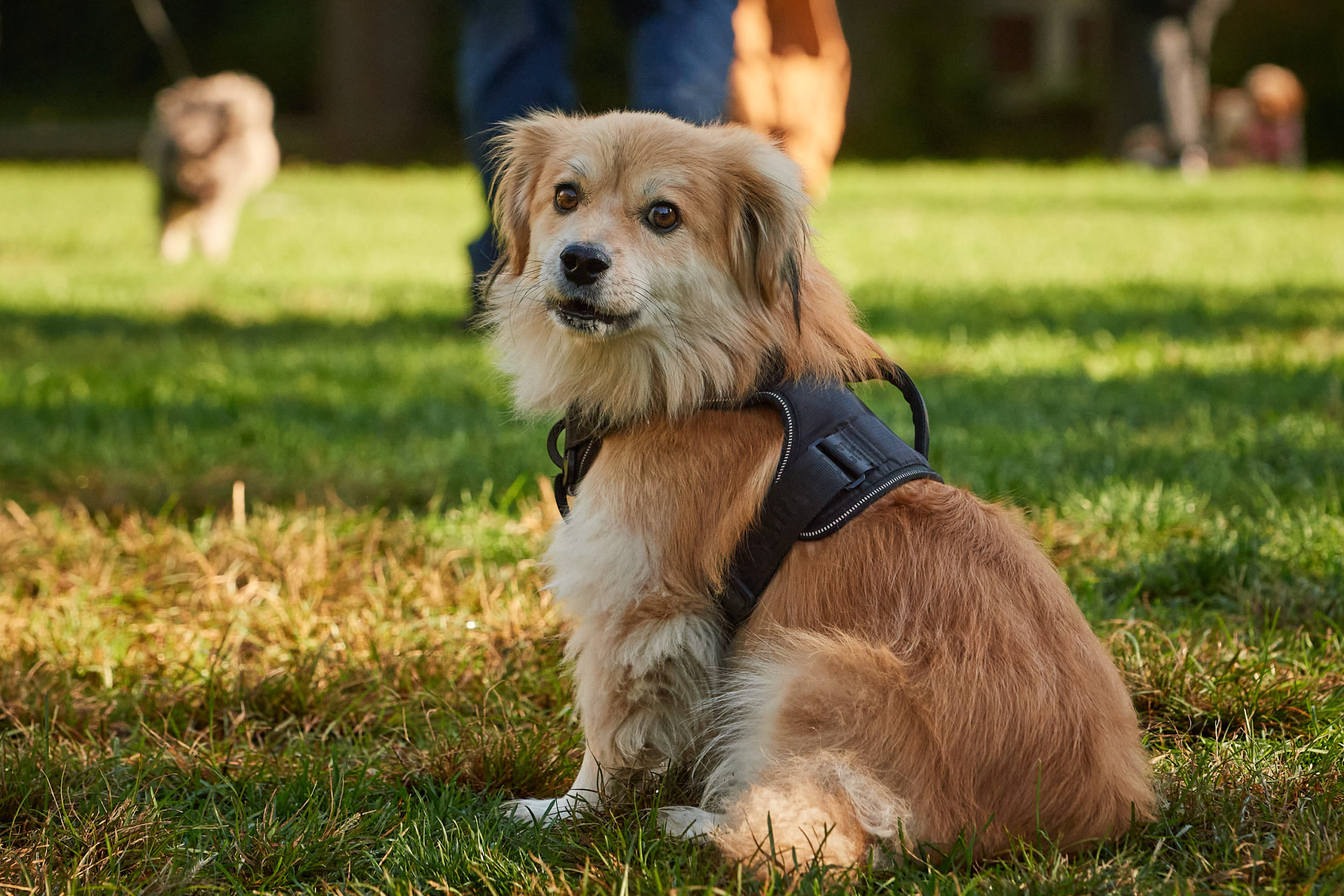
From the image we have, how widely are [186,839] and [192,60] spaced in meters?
31.8

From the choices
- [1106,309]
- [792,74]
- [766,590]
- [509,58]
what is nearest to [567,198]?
[766,590]

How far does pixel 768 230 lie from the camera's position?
2332 millimetres

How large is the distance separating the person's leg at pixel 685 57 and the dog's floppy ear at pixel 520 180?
1320mm

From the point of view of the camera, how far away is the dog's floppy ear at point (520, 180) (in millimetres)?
2576

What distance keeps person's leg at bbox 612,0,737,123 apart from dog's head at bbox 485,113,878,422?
1.58m

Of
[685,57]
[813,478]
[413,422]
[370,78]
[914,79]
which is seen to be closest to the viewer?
[813,478]

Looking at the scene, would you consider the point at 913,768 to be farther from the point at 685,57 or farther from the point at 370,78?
the point at 370,78

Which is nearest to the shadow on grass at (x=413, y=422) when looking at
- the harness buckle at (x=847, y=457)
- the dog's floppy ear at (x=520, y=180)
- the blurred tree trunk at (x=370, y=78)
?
the dog's floppy ear at (x=520, y=180)

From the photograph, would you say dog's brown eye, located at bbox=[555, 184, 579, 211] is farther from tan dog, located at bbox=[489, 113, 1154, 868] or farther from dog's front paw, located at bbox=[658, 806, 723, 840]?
dog's front paw, located at bbox=[658, 806, 723, 840]

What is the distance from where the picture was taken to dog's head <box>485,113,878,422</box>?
2301mm

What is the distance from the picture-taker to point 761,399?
224cm

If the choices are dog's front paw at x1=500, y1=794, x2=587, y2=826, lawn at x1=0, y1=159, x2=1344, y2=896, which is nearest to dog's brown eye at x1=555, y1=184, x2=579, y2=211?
lawn at x1=0, y1=159, x2=1344, y2=896

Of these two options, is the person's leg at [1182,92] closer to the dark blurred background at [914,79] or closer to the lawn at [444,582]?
the dark blurred background at [914,79]

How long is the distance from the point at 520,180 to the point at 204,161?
883 cm
